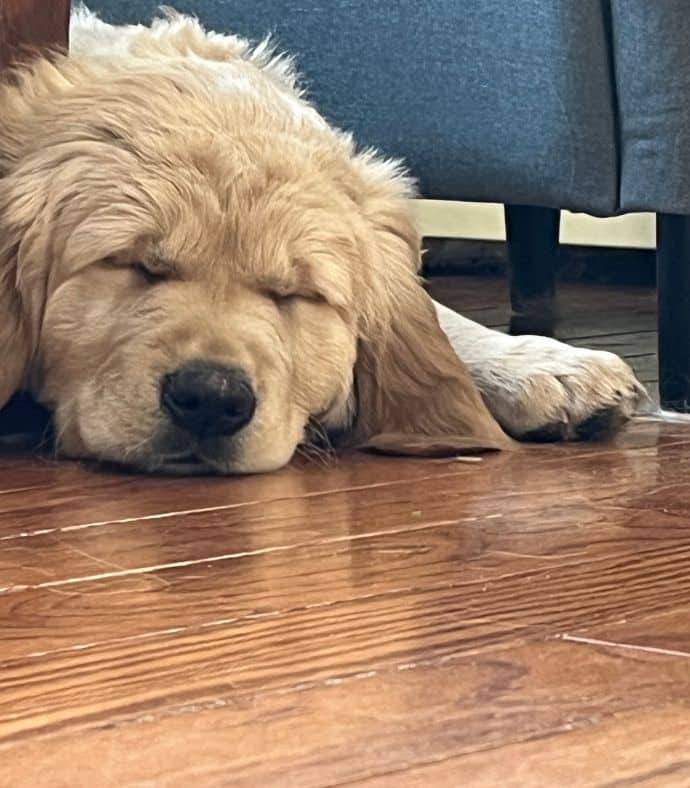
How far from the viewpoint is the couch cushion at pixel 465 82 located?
7.02 feet

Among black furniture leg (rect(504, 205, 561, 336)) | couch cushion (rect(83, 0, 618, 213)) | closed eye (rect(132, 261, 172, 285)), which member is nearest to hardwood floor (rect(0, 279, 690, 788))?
closed eye (rect(132, 261, 172, 285))

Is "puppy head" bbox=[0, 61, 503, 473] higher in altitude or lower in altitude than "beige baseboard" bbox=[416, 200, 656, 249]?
lower

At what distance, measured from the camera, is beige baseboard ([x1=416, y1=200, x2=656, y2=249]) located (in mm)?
4602

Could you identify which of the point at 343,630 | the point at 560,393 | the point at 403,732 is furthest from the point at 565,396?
the point at 403,732

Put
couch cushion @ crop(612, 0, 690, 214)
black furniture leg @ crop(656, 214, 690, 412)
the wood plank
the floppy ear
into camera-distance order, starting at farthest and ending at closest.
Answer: black furniture leg @ crop(656, 214, 690, 412)
couch cushion @ crop(612, 0, 690, 214)
the floppy ear
the wood plank

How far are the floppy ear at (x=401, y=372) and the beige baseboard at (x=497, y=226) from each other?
2.65 m

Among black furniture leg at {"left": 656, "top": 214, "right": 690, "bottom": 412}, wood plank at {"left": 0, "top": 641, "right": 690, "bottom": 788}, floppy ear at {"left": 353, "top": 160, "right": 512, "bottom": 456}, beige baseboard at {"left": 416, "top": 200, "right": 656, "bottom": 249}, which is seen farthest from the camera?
beige baseboard at {"left": 416, "top": 200, "right": 656, "bottom": 249}

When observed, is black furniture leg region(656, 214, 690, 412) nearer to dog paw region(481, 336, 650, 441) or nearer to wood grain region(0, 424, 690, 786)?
dog paw region(481, 336, 650, 441)

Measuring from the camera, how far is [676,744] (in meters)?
0.81

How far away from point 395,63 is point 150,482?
2.89 feet

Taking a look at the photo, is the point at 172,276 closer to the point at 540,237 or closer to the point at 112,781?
the point at 112,781

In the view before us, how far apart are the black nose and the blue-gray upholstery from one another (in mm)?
728

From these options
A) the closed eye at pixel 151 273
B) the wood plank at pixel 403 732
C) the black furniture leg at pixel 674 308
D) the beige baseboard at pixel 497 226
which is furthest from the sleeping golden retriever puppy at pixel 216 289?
the beige baseboard at pixel 497 226

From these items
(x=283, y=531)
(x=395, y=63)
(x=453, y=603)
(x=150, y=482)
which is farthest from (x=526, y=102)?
(x=453, y=603)
